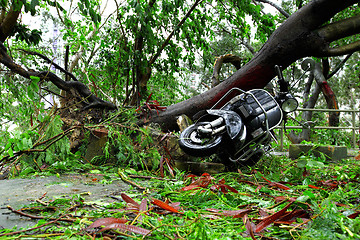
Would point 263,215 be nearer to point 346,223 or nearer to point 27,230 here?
point 346,223

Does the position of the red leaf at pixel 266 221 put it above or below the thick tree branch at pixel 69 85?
below

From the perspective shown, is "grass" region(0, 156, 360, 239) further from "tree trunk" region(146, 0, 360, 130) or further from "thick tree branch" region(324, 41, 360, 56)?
"thick tree branch" region(324, 41, 360, 56)

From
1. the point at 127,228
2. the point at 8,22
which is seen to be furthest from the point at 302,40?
the point at 8,22

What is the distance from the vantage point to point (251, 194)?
2.29m

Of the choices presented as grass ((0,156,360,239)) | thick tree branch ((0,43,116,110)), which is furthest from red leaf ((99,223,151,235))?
thick tree branch ((0,43,116,110))

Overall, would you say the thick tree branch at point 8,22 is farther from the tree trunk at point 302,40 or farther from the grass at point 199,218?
the tree trunk at point 302,40

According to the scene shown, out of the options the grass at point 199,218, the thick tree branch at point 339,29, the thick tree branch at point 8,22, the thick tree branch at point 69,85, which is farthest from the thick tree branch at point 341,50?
the thick tree branch at point 8,22

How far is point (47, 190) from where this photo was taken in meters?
2.23

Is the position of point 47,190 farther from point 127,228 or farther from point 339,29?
point 339,29

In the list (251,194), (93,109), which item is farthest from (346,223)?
(93,109)

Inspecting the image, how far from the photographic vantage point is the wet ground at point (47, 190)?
153 cm

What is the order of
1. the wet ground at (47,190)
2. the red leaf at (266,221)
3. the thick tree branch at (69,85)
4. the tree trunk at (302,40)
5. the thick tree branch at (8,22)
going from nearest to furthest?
the red leaf at (266,221), the wet ground at (47,190), the thick tree branch at (8,22), the thick tree branch at (69,85), the tree trunk at (302,40)

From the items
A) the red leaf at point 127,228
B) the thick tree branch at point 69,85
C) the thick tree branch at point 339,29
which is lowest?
the red leaf at point 127,228

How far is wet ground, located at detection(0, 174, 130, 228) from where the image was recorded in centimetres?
153
